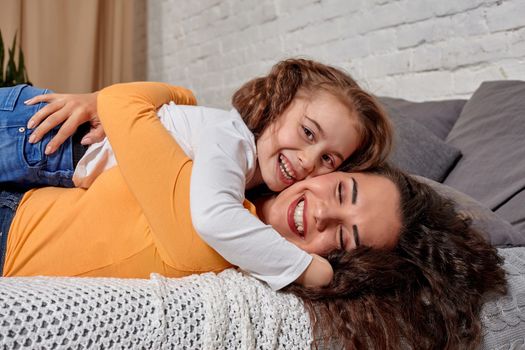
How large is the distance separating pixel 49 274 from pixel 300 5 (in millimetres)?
2173

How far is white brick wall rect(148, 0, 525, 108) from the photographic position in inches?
84.8

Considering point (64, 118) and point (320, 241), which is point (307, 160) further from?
point (64, 118)

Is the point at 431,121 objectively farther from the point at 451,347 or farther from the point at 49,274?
the point at 49,274

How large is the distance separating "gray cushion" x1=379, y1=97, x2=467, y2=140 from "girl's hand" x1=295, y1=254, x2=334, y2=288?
1.08 meters

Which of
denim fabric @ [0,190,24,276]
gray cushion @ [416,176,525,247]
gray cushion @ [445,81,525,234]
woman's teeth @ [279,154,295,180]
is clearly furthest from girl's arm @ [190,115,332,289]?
gray cushion @ [445,81,525,234]

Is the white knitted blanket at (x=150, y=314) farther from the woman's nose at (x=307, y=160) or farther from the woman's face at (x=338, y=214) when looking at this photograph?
the woman's nose at (x=307, y=160)

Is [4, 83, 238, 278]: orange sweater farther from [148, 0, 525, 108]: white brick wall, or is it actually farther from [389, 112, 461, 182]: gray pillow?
[148, 0, 525, 108]: white brick wall

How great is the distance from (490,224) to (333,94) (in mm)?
516

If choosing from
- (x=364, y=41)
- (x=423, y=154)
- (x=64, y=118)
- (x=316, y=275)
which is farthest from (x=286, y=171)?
(x=364, y=41)

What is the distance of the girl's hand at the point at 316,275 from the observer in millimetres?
1036

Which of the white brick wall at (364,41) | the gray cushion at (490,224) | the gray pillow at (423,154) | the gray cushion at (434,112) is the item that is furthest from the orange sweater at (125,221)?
the white brick wall at (364,41)

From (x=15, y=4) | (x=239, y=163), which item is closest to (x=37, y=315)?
(x=239, y=163)

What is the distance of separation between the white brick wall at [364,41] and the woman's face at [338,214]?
119 centimetres

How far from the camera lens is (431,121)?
2059mm
